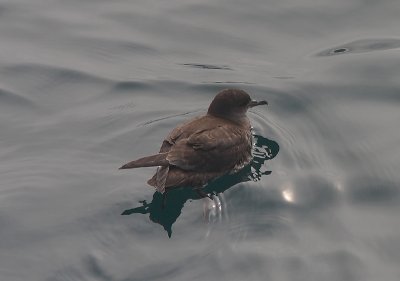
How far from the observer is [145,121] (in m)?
9.78

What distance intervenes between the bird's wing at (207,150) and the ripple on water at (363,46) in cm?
270

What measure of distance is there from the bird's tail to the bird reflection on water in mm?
392

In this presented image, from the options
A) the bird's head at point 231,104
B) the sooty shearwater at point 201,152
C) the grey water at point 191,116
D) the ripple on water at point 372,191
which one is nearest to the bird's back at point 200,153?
the sooty shearwater at point 201,152

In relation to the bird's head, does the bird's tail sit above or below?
below

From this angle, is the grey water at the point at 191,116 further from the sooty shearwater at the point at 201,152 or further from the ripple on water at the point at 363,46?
the sooty shearwater at the point at 201,152

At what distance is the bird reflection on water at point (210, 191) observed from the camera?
26.5 ft

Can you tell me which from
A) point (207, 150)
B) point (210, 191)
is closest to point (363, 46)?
point (207, 150)

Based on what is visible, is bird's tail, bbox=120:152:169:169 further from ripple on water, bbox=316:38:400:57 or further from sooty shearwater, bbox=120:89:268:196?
ripple on water, bbox=316:38:400:57

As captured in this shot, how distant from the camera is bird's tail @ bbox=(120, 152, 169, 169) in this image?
26.3 ft

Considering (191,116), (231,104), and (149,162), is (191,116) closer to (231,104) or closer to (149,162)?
(231,104)

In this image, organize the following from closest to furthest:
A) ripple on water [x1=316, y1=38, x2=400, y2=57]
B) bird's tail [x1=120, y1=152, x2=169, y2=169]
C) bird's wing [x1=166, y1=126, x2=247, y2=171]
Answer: bird's tail [x1=120, y1=152, x2=169, y2=169], bird's wing [x1=166, y1=126, x2=247, y2=171], ripple on water [x1=316, y1=38, x2=400, y2=57]

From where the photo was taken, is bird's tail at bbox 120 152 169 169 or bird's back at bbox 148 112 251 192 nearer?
bird's tail at bbox 120 152 169 169

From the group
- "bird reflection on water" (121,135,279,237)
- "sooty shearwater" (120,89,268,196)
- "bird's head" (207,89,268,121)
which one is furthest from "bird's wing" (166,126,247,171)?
"bird's head" (207,89,268,121)

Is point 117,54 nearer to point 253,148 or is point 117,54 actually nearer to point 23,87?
point 23,87
